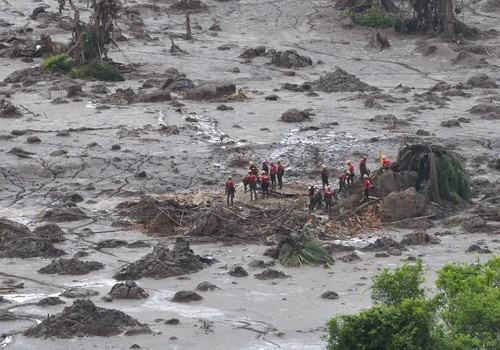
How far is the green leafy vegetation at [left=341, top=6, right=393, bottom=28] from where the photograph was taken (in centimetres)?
4688

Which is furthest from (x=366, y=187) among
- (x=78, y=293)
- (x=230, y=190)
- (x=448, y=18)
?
(x=448, y=18)

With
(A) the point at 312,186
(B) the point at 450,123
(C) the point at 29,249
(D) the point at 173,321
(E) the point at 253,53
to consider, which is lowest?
(E) the point at 253,53

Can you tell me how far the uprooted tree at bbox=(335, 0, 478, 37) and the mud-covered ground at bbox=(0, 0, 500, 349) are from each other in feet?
2.09

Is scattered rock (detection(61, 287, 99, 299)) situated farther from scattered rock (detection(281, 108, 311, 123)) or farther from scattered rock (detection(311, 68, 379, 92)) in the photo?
scattered rock (detection(311, 68, 379, 92))

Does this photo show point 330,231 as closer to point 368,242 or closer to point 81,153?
point 368,242

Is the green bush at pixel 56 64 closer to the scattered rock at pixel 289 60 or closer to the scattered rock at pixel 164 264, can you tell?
the scattered rock at pixel 289 60

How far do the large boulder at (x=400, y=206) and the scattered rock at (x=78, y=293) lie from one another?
640cm

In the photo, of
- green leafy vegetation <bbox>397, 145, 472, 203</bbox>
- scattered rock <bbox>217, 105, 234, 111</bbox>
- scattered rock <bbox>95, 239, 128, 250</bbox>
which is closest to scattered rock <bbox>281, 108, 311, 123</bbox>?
scattered rock <bbox>217, 105, 234, 111</bbox>

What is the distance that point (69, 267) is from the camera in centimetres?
1834

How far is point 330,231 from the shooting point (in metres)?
20.7

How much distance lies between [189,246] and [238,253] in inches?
31.6

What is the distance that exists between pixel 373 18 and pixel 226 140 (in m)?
20.0

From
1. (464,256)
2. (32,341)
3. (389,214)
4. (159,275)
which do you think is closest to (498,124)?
(389,214)

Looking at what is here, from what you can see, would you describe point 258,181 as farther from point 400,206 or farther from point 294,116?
point 294,116
